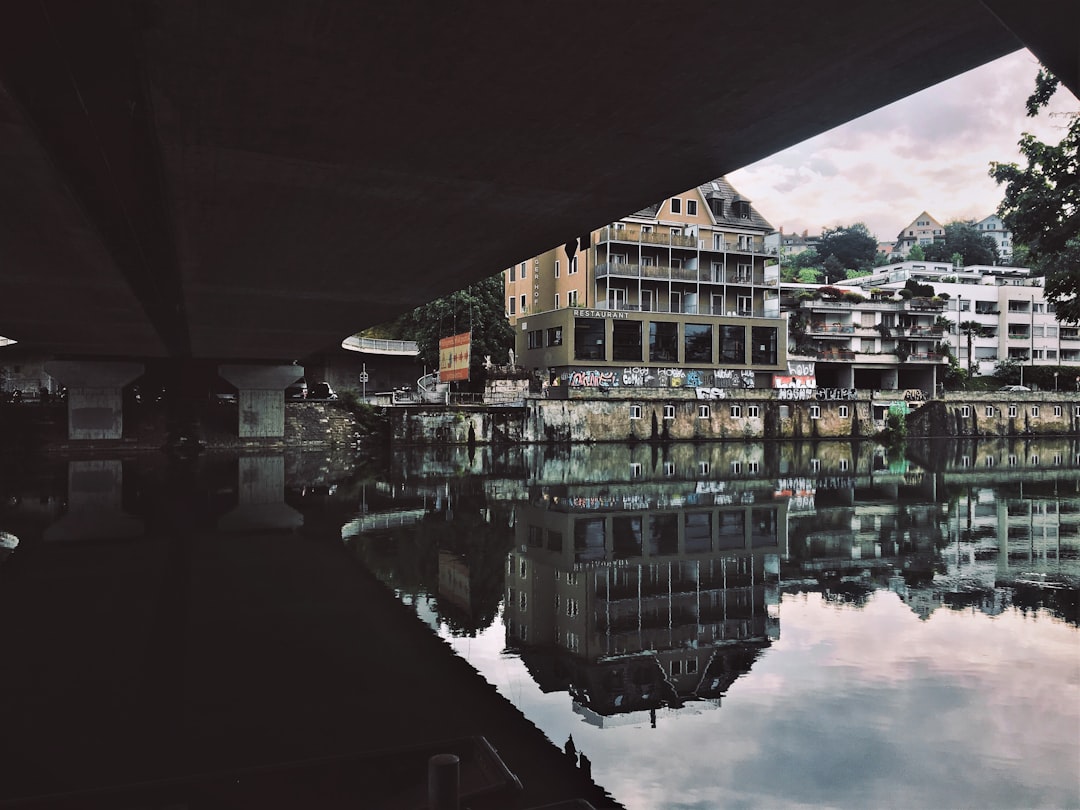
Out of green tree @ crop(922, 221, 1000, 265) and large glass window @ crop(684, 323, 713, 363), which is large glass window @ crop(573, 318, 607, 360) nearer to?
large glass window @ crop(684, 323, 713, 363)

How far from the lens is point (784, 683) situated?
34.9ft

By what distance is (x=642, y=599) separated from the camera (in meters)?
15.3

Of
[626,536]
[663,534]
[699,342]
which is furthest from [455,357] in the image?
[663,534]

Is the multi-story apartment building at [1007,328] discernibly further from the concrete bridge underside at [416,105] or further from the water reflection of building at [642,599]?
the concrete bridge underside at [416,105]

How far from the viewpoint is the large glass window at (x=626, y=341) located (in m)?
65.2

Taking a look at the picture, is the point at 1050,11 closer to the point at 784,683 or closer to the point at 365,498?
the point at 784,683

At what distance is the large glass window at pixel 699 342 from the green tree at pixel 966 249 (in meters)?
105

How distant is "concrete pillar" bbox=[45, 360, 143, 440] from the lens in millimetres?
47344

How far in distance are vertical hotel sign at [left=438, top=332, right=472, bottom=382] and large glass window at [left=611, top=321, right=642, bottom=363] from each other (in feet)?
42.8

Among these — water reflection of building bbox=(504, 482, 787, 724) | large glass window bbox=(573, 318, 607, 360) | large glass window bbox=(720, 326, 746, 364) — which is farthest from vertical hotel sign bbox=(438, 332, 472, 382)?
water reflection of building bbox=(504, 482, 787, 724)

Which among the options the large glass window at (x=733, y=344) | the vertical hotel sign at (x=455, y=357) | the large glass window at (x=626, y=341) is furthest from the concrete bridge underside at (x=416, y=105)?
the large glass window at (x=733, y=344)

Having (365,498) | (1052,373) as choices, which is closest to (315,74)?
(365,498)

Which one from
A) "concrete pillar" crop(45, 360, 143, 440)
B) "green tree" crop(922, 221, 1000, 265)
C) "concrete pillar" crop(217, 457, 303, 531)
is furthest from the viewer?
"green tree" crop(922, 221, 1000, 265)

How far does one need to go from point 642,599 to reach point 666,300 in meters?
54.1
